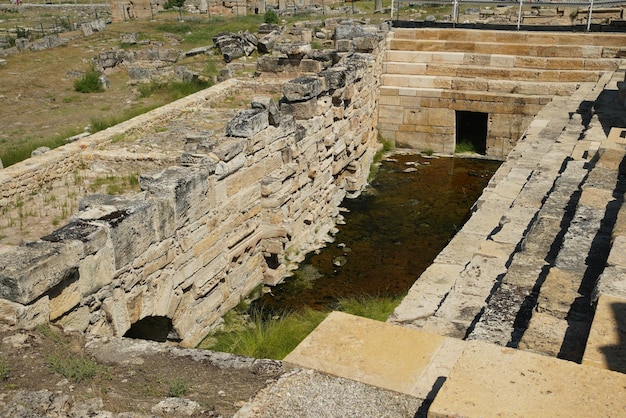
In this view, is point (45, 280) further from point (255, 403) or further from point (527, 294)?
point (527, 294)

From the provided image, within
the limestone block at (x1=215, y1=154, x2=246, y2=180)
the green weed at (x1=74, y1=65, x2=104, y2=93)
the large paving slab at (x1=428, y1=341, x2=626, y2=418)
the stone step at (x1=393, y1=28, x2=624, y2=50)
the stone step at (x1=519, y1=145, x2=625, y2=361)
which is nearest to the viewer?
the large paving slab at (x1=428, y1=341, x2=626, y2=418)

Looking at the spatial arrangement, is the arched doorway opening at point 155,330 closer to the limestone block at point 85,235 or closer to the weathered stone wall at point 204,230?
the weathered stone wall at point 204,230

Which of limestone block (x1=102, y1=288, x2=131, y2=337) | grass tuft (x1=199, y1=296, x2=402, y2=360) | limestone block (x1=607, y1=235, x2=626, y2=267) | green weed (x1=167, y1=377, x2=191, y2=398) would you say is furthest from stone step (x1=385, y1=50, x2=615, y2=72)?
green weed (x1=167, y1=377, x2=191, y2=398)

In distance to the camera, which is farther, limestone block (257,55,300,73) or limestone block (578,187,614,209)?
limestone block (257,55,300,73)

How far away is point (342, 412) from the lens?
3.36 meters

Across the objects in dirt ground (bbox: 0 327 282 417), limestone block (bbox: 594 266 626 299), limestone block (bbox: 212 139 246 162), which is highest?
limestone block (bbox: 212 139 246 162)

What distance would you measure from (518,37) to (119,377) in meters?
12.9

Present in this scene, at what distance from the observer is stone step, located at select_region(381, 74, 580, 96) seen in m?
13.8

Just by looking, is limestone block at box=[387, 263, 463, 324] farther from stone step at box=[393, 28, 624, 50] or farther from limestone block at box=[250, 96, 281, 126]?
stone step at box=[393, 28, 624, 50]

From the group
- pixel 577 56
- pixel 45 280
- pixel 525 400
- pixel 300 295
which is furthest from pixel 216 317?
pixel 577 56

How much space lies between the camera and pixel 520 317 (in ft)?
15.4

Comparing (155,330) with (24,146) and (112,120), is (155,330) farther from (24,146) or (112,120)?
(112,120)

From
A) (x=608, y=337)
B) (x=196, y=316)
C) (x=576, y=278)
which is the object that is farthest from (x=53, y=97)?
(x=608, y=337)

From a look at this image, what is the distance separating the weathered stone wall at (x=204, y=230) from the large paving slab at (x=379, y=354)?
2128 millimetres
